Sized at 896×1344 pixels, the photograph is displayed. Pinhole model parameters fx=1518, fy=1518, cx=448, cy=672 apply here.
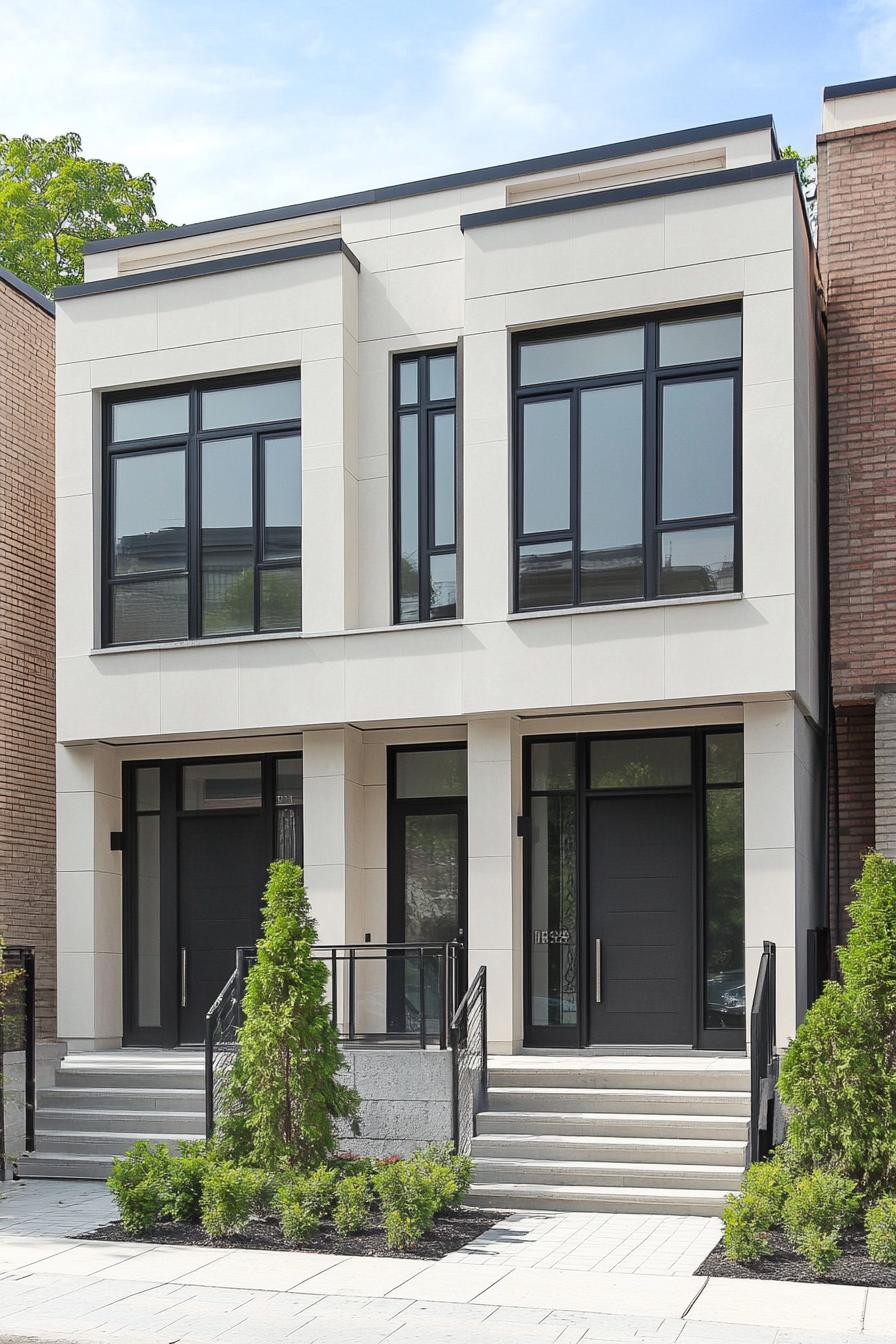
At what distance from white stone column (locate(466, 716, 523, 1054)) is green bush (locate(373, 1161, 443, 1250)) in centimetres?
359

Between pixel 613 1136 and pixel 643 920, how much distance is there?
261cm

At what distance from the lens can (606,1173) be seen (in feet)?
36.9

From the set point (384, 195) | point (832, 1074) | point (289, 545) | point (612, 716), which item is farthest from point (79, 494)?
point (832, 1074)

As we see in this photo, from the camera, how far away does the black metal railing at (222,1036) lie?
12.0 meters

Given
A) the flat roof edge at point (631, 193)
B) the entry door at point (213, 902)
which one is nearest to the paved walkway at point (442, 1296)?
the entry door at point (213, 902)

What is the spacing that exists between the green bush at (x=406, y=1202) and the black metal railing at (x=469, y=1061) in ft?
5.48

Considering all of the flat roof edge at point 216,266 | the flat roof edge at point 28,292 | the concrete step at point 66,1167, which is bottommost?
the concrete step at point 66,1167

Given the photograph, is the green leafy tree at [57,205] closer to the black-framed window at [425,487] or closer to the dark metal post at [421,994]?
the black-framed window at [425,487]

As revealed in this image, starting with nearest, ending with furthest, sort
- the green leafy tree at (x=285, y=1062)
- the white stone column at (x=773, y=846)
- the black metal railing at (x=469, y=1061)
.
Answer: the green leafy tree at (x=285, y=1062)
the black metal railing at (x=469, y=1061)
the white stone column at (x=773, y=846)

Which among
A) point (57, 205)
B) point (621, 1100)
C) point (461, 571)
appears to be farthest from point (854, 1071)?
point (57, 205)

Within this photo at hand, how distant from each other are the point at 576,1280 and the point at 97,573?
9.11 m

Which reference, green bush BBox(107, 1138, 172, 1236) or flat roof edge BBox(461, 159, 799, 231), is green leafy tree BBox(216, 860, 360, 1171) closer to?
green bush BBox(107, 1138, 172, 1236)

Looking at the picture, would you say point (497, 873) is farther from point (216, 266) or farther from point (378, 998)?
point (216, 266)

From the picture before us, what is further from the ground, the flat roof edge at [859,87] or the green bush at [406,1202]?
the flat roof edge at [859,87]
